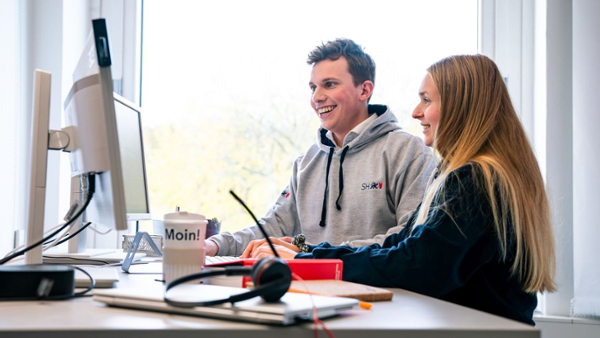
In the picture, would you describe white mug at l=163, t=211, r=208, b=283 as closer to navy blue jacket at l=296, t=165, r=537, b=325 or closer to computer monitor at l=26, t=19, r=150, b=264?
computer monitor at l=26, t=19, r=150, b=264

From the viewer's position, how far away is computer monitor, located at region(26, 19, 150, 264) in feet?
2.95

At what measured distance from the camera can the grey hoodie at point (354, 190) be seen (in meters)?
2.03

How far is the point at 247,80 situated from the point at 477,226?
1.68m

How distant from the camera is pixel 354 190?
2141mm

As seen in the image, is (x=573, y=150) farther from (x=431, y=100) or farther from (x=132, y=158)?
(x=132, y=158)

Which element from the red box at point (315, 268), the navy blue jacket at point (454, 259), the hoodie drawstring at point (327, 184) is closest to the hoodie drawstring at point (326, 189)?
the hoodie drawstring at point (327, 184)

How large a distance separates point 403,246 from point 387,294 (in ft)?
0.89

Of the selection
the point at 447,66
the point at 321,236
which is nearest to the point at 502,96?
the point at 447,66

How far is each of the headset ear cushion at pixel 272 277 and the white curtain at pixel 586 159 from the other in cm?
170

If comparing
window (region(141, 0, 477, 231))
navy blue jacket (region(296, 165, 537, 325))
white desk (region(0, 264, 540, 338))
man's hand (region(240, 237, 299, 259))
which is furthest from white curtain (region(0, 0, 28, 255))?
white desk (region(0, 264, 540, 338))

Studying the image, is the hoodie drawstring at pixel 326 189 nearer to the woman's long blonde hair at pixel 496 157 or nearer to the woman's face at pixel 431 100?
the woman's face at pixel 431 100

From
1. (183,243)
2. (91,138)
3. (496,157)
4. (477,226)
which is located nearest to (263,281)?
(183,243)

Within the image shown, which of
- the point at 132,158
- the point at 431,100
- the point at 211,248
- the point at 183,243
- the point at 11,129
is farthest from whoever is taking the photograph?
the point at 11,129

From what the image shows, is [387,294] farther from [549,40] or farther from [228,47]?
[228,47]
